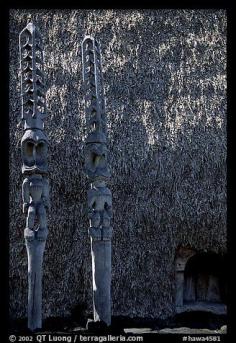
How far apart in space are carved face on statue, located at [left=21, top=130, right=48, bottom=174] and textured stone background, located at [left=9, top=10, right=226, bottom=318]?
318cm

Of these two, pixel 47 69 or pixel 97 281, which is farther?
pixel 47 69

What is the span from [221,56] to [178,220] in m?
2.46

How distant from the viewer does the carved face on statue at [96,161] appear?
7.04m

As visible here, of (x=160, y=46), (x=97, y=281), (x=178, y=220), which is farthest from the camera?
(x=160, y=46)

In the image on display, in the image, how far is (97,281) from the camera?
6.95 meters

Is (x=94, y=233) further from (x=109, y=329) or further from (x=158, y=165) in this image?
(x=158, y=165)

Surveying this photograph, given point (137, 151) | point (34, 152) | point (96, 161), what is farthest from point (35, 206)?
point (137, 151)

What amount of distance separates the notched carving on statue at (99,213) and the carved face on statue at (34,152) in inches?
21.5

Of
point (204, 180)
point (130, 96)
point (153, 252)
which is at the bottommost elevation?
point (153, 252)

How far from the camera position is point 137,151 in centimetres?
1005

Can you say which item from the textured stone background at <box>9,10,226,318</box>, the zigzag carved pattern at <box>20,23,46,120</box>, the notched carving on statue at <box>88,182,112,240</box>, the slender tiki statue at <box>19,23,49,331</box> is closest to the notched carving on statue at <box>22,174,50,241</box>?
the slender tiki statue at <box>19,23,49,331</box>

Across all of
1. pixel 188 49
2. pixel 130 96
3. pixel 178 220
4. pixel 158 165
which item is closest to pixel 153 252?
→ pixel 178 220

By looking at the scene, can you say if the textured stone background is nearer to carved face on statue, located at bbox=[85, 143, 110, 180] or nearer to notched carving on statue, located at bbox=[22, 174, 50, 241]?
carved face on statue, located at bbox=[85, 143, 110, 180]

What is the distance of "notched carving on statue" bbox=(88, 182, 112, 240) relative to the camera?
699 cm
